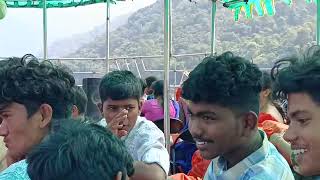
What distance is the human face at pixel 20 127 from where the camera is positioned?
5.94 feet

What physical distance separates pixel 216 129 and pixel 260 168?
220 mm

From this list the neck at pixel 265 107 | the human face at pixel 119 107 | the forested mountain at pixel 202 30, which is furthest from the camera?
the forested mountain at pixel 202 30

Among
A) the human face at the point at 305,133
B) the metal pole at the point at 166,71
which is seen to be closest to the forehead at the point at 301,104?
the human face at the point at 305,133

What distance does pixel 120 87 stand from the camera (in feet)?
9.06

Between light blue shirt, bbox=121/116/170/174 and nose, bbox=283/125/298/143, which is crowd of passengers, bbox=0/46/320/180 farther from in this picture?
light blue shirt, bbox=121/116/170/174

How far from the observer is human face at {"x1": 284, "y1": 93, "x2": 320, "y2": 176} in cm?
161

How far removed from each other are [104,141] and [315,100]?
0.74m

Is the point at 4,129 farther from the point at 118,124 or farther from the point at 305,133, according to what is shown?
the point at 305,133

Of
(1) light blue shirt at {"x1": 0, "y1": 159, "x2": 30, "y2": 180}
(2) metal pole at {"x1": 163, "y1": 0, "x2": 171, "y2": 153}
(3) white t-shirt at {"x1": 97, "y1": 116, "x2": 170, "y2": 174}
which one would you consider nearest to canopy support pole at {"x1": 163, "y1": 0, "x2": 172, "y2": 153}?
(2) metal pole at {"x1": 163, "y1": 0, "x2": 171, "y2": 153}

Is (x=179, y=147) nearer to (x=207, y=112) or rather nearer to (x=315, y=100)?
(x=207, y=112)

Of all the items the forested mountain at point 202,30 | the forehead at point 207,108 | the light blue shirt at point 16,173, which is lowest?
the light blue shirt at point 16,173

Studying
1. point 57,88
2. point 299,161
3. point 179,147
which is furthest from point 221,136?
point 179,147

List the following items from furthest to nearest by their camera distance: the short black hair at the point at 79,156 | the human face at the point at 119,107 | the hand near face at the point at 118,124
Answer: the human face at the point at 119,107 → the hand near face at the point at 118,124 → the short black hair at the point at 79,156

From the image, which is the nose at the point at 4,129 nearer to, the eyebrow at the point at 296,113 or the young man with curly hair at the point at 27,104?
the young man with curly hair at the point at 27,104
